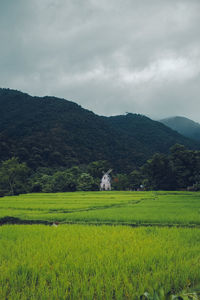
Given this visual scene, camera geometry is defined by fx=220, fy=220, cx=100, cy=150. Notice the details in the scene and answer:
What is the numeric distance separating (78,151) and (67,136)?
223 inches

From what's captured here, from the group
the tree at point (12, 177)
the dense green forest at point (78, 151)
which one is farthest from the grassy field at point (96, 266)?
the dense green forest at point (78, 151)

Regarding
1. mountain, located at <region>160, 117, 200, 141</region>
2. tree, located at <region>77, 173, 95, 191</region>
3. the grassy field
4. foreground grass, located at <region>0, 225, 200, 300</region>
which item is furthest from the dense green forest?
mountain, located at <region>160, 117, 200, 141</region>

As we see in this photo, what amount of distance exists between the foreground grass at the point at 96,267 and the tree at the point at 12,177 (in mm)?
25337

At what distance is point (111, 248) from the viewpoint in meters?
3.85

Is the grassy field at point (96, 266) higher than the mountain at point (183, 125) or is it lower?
lower

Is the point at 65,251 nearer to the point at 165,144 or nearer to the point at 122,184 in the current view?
the point at 122,184

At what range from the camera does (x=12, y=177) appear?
2883 centimetres

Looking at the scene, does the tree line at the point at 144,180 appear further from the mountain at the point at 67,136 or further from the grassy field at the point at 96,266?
the grassy field at the point at 96,266

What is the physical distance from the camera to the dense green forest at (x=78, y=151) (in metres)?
30.3

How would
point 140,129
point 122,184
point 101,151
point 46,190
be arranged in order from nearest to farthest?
point 46,190 → point 122,184 → point 101,151 → point 140,129

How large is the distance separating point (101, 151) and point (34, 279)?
48403mm

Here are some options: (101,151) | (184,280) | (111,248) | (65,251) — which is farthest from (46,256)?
(101,151)

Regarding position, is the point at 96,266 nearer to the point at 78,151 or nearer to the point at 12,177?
the point at 12,177

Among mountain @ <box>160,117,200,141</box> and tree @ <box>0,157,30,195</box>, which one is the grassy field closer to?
tree @ <box>0,157,30,195</box>
